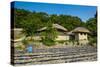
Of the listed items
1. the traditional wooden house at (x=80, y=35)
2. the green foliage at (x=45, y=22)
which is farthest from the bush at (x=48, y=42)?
the traditional wooden house at (x=80, y=35)

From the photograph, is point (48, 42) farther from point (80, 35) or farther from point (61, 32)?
point (80, 35)

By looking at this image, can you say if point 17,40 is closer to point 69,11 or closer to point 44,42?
point 44,42

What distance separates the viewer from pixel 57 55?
94.0 inches

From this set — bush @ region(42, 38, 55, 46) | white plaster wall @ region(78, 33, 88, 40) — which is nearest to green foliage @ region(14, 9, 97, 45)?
bush @ region(42, 38, 55, 46)

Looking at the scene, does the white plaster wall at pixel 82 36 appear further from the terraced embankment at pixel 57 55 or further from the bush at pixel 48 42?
the bush at pixel 48 42

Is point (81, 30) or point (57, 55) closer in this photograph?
point (57, 55)

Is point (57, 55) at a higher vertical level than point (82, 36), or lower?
lower

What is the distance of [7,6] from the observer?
2.20 meters

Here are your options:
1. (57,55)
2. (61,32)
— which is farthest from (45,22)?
(57,55)

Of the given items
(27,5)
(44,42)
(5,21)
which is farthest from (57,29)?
(5,21)

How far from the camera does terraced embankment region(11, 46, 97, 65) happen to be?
2.23m

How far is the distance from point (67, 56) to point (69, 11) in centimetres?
50

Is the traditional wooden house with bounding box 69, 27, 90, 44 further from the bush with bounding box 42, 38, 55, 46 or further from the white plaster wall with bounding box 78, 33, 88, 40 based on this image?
the bush with bounding box 42, 38, 55, 46

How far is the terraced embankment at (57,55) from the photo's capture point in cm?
223
